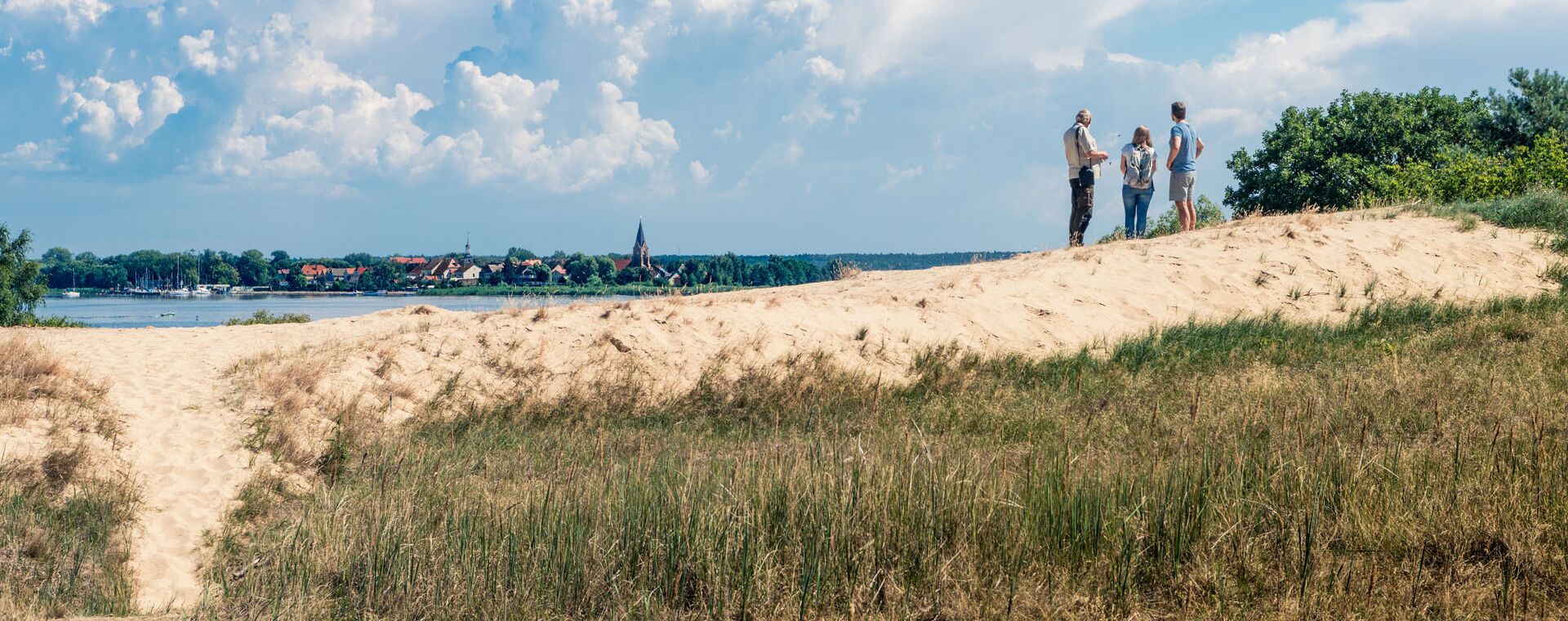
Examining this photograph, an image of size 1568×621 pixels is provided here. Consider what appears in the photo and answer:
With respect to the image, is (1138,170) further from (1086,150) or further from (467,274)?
(467,274)

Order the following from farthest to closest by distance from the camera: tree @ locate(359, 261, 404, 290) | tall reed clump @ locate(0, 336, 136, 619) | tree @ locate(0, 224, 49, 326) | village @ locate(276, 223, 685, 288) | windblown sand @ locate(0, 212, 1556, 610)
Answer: tree @ locate(359, 261, 404, 290) → tree @ locate(0, 224, 49, 326) → village @ locate(276, 223, 685, 288) → windblown sand @ locate(0, 212, 1556, 610) → tall reed clump @ locate(0, 336, 136, 619)

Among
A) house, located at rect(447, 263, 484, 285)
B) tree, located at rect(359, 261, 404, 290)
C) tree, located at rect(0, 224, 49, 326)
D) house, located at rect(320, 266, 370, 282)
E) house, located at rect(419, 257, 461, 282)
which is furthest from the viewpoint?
house, located at rect(320, 266, 370, 282)

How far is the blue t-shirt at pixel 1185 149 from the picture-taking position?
52.9 feet

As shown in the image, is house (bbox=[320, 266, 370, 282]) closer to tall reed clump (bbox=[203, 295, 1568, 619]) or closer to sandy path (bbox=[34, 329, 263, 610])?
sandy path (bbox=[34, 329, 263, 610])

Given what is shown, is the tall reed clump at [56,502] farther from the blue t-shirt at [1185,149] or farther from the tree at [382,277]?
the tree at [382,277]

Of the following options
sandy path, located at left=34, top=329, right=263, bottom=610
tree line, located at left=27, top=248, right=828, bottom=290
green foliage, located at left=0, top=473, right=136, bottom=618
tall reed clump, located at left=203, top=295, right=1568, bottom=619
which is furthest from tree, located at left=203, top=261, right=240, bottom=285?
tall reed clump, located at left=203, top=295, right=1568, bottom=619

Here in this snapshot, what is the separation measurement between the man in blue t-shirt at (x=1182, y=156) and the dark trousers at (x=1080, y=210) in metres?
1.32

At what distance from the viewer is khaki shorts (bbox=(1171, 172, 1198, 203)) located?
16.7 m

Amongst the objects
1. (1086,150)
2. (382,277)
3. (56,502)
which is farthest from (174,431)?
(382,277)

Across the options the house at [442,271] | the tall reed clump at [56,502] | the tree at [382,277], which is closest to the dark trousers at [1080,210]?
the tall reed clump at [56,502]

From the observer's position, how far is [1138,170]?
1652cm

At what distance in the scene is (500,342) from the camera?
12188 mm

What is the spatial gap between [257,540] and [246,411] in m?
3.51

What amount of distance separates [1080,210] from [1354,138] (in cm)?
2988
